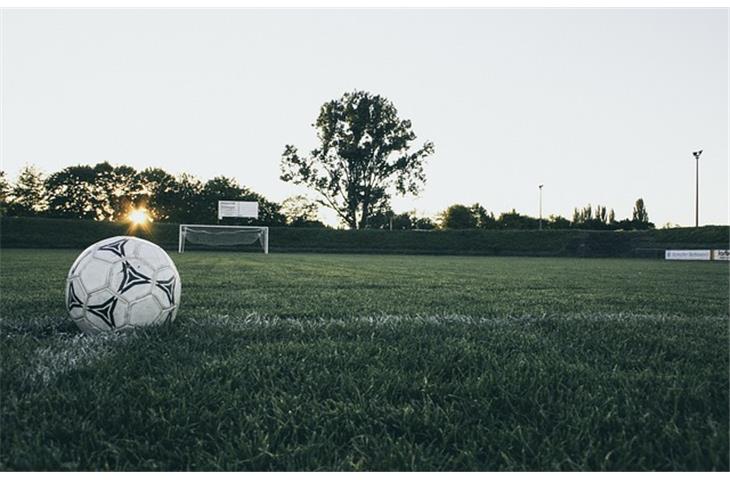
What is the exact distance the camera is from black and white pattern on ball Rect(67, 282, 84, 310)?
8.66ft

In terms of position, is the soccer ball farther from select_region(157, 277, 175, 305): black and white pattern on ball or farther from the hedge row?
the hedge row

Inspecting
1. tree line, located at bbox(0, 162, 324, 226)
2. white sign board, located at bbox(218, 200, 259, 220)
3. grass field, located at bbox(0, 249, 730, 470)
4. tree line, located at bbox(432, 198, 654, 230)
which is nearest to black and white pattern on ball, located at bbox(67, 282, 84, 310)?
grass field, located at bbox(0, 249, 730, 470)

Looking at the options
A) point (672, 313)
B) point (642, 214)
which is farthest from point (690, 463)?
point (642, 214)

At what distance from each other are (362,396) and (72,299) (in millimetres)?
2115

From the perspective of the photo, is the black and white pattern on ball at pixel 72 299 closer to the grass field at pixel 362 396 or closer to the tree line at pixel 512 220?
the grass field at pixel 362 396

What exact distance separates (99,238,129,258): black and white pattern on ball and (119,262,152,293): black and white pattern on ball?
102 mm

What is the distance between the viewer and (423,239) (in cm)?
3359

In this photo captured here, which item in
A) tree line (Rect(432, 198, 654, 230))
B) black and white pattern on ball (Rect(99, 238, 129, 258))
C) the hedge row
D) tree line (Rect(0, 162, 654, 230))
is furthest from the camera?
tree line (Rect(432, 198, 654, 230))

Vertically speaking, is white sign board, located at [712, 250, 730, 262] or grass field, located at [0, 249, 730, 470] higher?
grass field, located at [0, 249, 730, 470]

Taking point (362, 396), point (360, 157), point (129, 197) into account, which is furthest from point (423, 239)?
point (129, 197)

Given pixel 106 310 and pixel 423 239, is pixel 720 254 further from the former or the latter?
pixel 106 310

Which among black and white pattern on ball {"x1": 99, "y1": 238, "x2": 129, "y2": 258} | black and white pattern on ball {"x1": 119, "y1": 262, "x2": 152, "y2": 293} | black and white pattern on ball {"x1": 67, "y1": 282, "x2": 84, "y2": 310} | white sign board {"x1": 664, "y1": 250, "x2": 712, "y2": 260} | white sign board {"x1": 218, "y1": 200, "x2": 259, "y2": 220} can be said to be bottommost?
white sign board {"x1": 664, "y1": 250, "x2": 712, "y2": 260}

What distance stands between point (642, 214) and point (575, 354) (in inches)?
3729

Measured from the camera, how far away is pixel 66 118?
21.8m
